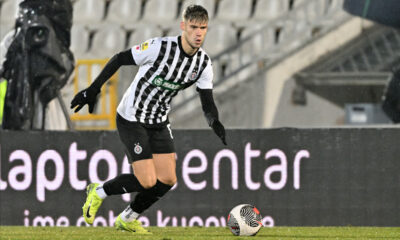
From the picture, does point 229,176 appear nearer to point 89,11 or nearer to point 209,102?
point 209,102

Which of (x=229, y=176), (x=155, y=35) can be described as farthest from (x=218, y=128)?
(x=155, y=35)

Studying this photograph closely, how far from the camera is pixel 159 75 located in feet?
21.6

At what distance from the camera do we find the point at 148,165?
22.0 feet

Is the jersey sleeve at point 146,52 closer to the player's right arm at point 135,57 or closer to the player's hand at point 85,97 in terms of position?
the player's right arm at point 135,57

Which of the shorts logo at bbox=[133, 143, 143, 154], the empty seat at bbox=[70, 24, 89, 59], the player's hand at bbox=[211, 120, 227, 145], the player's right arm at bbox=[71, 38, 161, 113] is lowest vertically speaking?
the empty seat at bbox=[70, 24, 89, 59]

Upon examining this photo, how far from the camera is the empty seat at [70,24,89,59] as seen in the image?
15.6 m

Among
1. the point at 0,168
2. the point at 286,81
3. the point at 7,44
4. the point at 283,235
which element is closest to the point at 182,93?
the point at 286,81

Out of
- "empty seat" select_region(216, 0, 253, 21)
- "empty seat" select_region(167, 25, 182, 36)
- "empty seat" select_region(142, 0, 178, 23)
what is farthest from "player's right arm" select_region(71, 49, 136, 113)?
"empty seat" select_region(142, 0, 178, 23)

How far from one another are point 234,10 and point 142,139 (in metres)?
9.25

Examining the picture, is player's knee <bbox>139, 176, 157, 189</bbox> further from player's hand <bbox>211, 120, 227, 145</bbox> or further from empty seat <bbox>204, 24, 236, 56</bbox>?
empty seat <bbox>204, 24, 236, 56</bbox>

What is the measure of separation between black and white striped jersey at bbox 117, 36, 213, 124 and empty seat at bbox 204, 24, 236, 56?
808 cm

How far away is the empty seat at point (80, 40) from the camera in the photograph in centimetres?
1561

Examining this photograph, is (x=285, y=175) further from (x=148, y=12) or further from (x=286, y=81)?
(x=148, y=12)

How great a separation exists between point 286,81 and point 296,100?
312 mm
